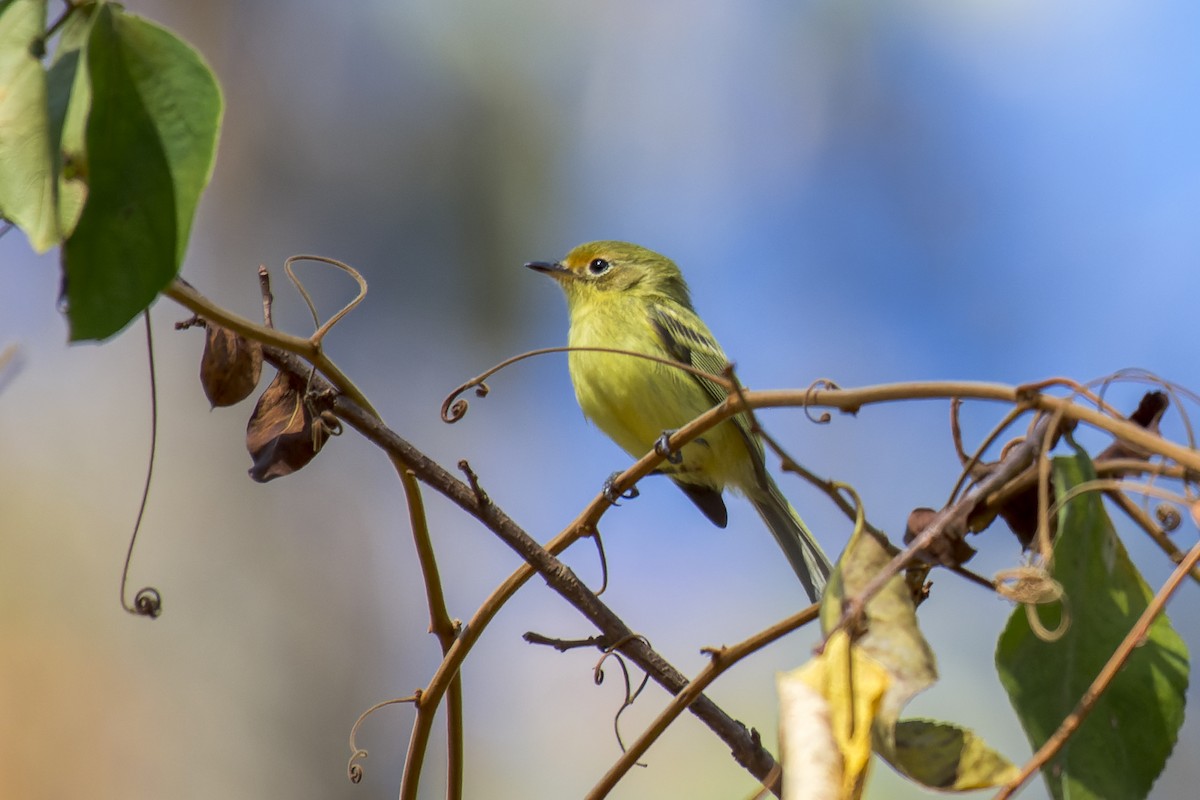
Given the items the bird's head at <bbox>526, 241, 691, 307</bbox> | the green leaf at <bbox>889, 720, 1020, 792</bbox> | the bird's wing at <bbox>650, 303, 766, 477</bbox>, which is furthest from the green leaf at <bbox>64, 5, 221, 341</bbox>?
the bird's head at <bbox>526, 241, 691, 307</bbox>

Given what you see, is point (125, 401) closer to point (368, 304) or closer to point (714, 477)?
point (368, 304)

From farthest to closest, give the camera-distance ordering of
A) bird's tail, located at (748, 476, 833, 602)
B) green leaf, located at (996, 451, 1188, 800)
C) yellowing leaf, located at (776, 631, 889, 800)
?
bird's tail, located at (748, 476, 833, 602) → green leaf, located at (996, 451, 1188, 800) → yellowing leaf, located at (776, 631, 889, 800)

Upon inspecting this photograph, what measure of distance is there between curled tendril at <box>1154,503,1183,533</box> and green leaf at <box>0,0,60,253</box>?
1.05 metres

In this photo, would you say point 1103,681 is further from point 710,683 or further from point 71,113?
point 71,113

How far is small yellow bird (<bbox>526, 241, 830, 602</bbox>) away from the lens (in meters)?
4.44

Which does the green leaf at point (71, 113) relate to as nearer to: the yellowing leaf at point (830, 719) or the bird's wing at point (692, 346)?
the yellowing leaf at point (830, 719)

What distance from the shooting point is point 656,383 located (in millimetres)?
4441

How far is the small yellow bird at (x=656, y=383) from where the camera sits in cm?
444

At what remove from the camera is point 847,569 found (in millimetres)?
1085

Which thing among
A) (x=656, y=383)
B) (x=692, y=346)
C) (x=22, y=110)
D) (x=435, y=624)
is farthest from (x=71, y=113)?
(x=692, y=346)

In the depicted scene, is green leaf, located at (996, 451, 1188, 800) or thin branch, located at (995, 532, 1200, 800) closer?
thin branch, located at (995, 532, 1200, 800)

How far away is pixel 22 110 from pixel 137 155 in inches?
3.8

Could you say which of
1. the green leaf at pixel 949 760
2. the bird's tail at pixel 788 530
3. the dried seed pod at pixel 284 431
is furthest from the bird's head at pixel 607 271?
the green leaf at pixel 949 760

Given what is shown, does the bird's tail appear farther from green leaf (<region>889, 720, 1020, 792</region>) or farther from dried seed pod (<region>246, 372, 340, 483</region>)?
green leaf (<region>889, 720, 1020, 792</region>)
